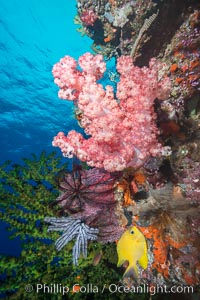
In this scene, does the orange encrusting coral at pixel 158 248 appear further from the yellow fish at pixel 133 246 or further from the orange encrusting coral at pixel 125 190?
the orange encrusting coral at pixel 125 190

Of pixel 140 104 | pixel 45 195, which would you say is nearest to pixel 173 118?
pixel 140 104

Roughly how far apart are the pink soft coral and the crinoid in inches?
15.8

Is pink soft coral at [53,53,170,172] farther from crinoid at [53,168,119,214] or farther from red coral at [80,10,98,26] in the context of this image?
red coral at [80,10,98,26]

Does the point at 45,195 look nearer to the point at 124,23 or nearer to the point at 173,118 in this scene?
the point at 173,118

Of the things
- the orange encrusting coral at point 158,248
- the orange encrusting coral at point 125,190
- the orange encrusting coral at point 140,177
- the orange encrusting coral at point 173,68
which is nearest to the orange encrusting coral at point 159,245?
the orange encrusting coral at point 158,248

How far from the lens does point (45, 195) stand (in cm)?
397

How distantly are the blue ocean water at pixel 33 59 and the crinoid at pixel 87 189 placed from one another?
457 centimetres

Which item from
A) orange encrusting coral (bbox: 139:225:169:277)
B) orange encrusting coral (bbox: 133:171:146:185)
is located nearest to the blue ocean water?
orange encrusting coral (bbox: 133:171:146:185)

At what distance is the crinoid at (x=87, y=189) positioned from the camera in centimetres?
294

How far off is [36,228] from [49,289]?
0.92 metres

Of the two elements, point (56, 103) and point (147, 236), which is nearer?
point (147, 236)

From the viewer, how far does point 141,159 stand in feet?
8.44

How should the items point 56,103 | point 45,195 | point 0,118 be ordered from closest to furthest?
point 45,195
point 56,103
point 0,118

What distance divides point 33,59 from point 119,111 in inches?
613
